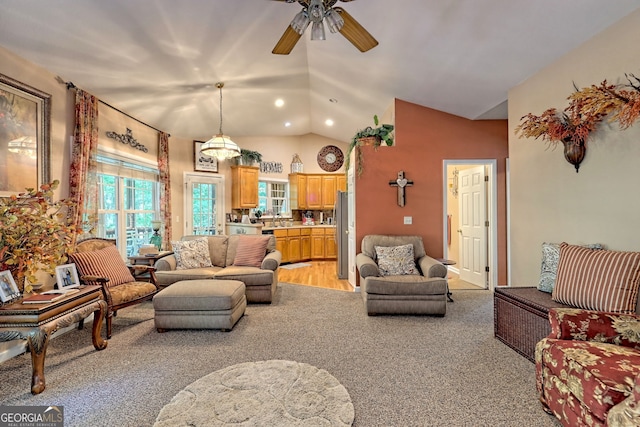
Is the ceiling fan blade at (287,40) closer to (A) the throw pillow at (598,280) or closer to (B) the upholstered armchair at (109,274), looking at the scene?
(B) the upholstered armchair at (109,274)

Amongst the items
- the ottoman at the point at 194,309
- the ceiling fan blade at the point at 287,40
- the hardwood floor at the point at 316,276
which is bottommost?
the hardwood floor at the point at 316,276

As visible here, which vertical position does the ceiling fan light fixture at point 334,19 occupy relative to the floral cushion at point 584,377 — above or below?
above

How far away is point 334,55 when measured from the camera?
4023mm

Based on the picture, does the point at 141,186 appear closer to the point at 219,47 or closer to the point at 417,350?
the point at 219,47

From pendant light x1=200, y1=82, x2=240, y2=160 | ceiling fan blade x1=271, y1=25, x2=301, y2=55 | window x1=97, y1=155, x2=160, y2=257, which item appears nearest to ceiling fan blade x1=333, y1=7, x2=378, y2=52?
ceiling fan blade x1=271, y1=25, x2=301, y2=55

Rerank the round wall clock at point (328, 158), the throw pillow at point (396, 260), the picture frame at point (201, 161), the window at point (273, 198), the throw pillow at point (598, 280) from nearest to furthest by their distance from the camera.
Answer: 1. the throw pillow at point (598, 280)
2. the throw pillow at point (396, 260)
3. the picture frame at point (201, 161)
4. the window at point (273, 198)
5. the round wall clock at point (328, 158)

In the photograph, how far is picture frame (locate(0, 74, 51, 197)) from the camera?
2.72 m

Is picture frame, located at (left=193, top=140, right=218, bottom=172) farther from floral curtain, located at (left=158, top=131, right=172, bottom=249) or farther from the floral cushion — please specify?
the floral cushion

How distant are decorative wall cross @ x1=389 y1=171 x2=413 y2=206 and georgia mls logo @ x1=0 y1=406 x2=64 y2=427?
426cm

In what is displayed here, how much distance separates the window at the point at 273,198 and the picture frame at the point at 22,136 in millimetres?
4633

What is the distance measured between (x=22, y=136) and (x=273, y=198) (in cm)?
523

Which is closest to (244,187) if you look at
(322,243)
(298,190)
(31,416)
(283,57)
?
(298,190)

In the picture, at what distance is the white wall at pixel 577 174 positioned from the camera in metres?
2.34

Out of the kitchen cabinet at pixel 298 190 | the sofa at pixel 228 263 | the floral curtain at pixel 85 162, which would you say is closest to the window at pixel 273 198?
the kitchen cabinet at pixel 298 190
